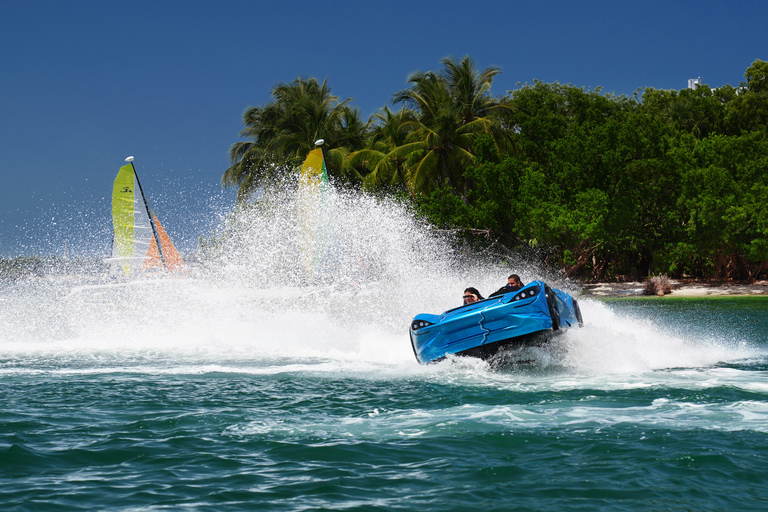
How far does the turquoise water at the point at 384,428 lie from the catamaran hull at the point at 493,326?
1.03 feet

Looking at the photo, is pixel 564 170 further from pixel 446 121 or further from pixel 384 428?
pixel 384 428

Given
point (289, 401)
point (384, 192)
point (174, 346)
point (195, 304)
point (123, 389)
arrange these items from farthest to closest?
point (384, 192) → point (195, 304) → point (174, 346) → point (123, 389) → point (289, 401)

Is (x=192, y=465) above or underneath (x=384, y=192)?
underneath

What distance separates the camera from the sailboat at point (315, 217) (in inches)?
888

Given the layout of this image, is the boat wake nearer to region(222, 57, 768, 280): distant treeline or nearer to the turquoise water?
the turquoise water

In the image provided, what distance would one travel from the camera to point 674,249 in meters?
35.0

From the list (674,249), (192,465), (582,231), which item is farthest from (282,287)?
(674,249)

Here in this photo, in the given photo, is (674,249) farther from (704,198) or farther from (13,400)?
(13,400)

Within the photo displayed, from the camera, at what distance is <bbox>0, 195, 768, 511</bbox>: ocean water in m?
4.73

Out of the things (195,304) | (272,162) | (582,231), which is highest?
(272,162)

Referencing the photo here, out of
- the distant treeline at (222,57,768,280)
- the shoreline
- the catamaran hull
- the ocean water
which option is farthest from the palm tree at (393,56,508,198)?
the catamaran hull

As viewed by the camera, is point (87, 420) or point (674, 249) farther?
point (674, 249)

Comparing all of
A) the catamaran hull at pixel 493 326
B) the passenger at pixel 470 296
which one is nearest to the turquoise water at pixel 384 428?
the catamaran hull at pixel 493 326

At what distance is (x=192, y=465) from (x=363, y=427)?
178 centimetres
